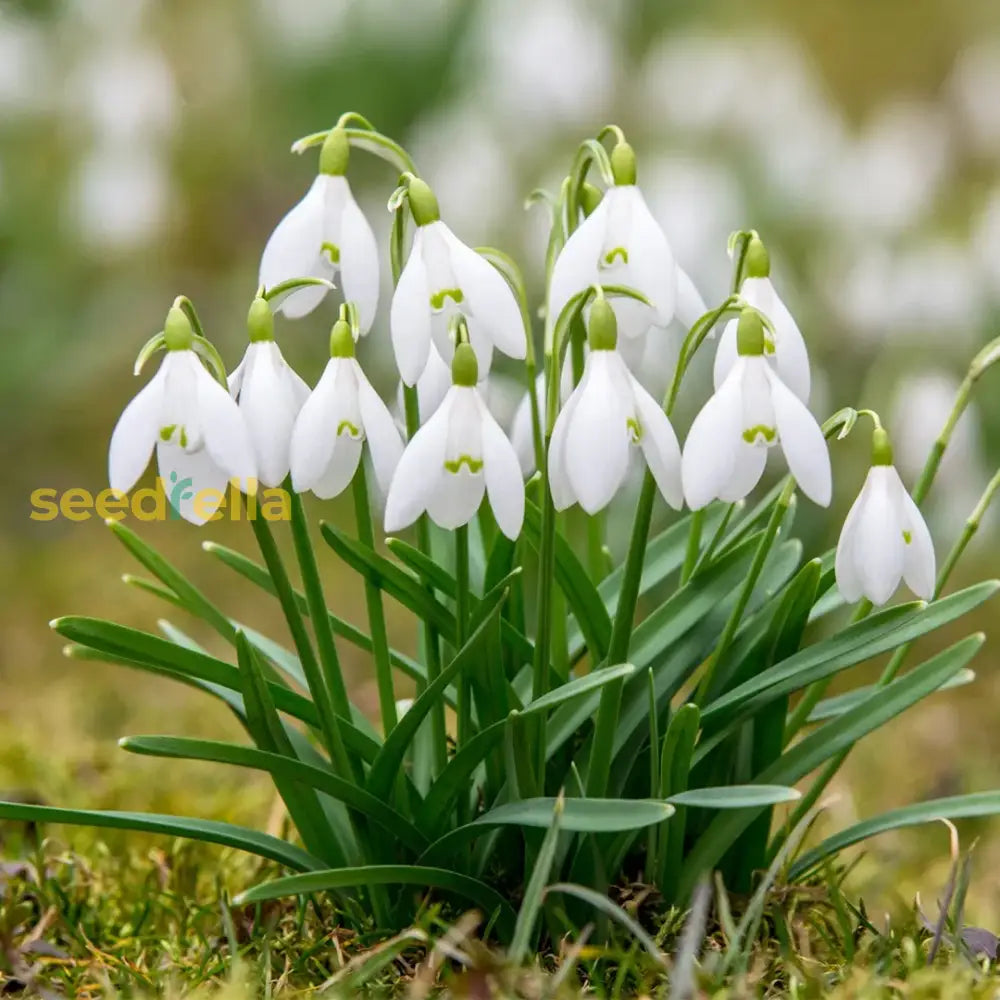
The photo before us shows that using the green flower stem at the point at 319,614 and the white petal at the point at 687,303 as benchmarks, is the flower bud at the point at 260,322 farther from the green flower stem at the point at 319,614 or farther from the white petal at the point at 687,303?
the white petal at the point at 687,303

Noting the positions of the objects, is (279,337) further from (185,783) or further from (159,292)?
(185,783)

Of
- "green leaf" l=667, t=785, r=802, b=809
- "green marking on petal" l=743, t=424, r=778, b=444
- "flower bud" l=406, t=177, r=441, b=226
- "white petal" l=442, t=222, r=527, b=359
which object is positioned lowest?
"green leaf" l=667, t=785, r=802, b=809

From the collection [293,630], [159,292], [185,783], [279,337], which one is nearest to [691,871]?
[293,630]

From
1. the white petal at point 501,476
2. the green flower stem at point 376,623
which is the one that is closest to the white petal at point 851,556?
the white petal at point 501,476

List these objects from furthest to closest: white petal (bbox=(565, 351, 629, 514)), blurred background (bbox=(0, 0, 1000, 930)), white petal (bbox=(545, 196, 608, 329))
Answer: blurred background (bbox=(0, 0, 1000, 930)) → white petal (bbox=(545, 196, 608, 329)) → white petal (bbox=(565, 351, 629, 514))

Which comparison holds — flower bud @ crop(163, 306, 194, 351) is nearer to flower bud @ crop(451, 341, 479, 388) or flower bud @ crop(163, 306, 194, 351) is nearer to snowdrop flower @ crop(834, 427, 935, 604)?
flower bud @ crop(451, 341, 479, 388)

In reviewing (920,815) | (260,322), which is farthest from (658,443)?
(920,815)

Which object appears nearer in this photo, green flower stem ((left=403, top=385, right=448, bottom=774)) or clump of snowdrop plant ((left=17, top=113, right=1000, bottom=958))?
clump of snowdrop plant ((left=17, top=113, right=1000, bottom=958))

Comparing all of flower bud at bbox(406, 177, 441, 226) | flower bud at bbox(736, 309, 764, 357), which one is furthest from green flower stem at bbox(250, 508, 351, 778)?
flower bud at bbox(736, 309, 764, 357)
